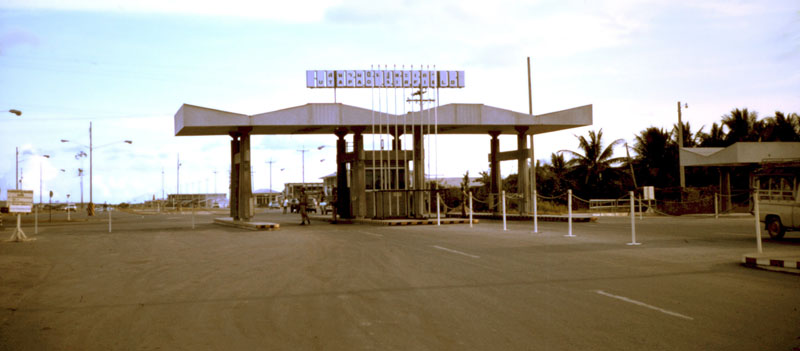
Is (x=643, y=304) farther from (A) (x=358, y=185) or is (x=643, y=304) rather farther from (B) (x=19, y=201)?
(A) (x=358, y=185)

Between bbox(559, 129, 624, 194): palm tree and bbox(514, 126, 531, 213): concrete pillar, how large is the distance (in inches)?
664

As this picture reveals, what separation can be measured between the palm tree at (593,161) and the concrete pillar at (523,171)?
1686 centimetres

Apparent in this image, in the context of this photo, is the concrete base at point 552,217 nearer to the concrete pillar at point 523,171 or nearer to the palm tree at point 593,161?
the concrete pillar at point 523,171

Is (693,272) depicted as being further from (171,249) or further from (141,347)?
(171,249)

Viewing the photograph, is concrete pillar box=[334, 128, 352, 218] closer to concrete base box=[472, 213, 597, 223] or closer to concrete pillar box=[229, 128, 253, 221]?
concrete pillar box=[229, 128, 253, 221]

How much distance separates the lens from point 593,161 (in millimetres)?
52375

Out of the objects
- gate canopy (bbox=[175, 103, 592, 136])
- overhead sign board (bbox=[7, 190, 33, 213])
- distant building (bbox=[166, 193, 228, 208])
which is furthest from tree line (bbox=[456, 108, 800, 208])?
distant building (bbox=[166, 193, 228, 208])

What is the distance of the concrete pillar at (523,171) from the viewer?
35.4m

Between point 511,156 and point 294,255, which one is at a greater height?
point 511,156

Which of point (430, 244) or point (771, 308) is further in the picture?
point (430, 244)

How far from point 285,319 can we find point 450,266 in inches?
214

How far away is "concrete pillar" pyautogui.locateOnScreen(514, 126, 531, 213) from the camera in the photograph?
35428 millimetres

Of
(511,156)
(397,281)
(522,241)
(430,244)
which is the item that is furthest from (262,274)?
(511,156)

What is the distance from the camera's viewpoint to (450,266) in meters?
12.3
